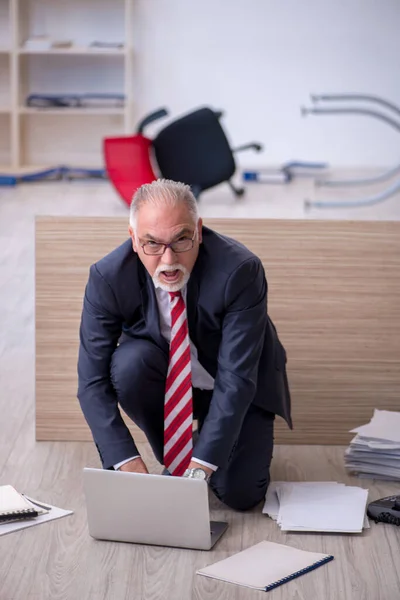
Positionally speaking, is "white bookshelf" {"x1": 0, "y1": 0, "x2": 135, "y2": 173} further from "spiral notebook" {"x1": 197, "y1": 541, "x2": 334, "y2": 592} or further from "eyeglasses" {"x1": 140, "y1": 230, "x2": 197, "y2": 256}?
"spiral notebook" {"x1": 197, "y1": 541, "x2": 334, "y2": 592}

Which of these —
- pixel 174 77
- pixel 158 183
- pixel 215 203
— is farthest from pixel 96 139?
pixel 158 183

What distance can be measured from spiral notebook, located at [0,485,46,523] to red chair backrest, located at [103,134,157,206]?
11.5 feet

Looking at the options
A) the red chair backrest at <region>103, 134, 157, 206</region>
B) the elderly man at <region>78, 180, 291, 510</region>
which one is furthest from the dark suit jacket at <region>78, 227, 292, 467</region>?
the red chair backrest at <region>103, 134, 157, 206</region>

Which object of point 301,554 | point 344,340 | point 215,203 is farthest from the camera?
point 215,203

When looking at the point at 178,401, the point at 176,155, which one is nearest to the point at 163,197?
the point at 178,401

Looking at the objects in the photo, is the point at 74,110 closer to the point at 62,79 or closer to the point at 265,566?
the point at 62,79

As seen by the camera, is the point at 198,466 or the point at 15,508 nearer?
the point at 198,466

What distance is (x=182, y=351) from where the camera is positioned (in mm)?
2209

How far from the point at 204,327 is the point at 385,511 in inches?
22.3

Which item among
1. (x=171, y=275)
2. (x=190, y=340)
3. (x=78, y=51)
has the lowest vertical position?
(x=78, y=51)

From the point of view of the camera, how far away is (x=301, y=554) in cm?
202

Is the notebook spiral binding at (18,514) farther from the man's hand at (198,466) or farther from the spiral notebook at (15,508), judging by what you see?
the man's hand at (198,466)

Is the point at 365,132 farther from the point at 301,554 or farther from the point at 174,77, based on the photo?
the point at 301,554

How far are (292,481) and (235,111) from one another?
5450 mm
